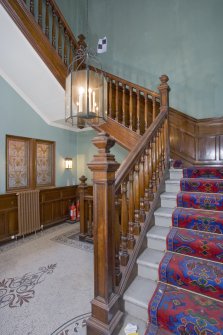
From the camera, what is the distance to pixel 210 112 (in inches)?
147

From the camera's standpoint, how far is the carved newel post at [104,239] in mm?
1369

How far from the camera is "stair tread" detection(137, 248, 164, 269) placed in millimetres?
1665

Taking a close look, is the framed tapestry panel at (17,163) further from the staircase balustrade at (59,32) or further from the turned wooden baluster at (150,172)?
the turned wooden baluster at (150,172)

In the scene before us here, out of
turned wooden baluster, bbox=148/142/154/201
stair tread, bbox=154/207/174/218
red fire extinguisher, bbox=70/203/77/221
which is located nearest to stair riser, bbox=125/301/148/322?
stair tread, bbox=154/207/174/218

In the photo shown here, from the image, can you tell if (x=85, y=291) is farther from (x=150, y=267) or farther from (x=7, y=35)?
(x=7, y=35)

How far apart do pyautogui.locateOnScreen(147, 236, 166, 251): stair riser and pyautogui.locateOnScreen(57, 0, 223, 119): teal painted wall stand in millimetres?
2934

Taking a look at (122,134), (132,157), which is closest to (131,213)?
(132,157)

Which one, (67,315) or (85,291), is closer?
(67,315)

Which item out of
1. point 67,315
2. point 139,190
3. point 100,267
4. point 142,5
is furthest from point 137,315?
point 142,5

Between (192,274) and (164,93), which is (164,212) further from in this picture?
(164,93)

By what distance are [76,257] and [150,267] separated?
162 cm

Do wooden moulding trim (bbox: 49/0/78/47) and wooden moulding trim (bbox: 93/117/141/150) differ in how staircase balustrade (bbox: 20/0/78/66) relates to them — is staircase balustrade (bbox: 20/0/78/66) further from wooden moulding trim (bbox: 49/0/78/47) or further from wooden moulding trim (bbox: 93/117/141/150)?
wooden moulding trim (bbox: 93/117/141/150)

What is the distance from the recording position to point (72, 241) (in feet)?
11.8

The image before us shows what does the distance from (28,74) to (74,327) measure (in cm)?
357
